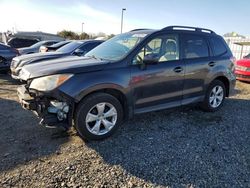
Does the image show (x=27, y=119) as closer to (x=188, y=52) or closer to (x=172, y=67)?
(x=172, y=67)

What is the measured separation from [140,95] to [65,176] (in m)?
1.90

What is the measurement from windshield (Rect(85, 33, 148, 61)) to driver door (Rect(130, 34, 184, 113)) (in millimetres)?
233

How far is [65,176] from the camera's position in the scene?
3.04 meters

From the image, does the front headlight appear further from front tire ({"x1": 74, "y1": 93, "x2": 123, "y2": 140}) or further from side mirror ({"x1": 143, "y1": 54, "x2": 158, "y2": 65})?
side mirror ({"x1": 143, "y1": 54, "x2": 158, "y2": 65})

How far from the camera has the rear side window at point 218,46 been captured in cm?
557

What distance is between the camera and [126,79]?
407cm

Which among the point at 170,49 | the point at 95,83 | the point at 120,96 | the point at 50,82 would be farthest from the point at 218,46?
the point at 50,82

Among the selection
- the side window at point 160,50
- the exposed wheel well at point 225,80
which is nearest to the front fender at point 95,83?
the side window at point 160,50

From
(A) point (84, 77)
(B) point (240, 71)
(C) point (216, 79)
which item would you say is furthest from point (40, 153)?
(B) point (240, 71)

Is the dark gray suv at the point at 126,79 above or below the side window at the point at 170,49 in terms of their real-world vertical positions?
below

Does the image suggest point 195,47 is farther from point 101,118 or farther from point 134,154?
point 134,154

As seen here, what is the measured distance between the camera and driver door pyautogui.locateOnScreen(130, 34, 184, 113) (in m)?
4.24

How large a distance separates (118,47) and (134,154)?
207cm

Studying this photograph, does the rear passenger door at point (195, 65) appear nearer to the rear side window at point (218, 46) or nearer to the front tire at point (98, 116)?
the rear side window at point (218, 46)
